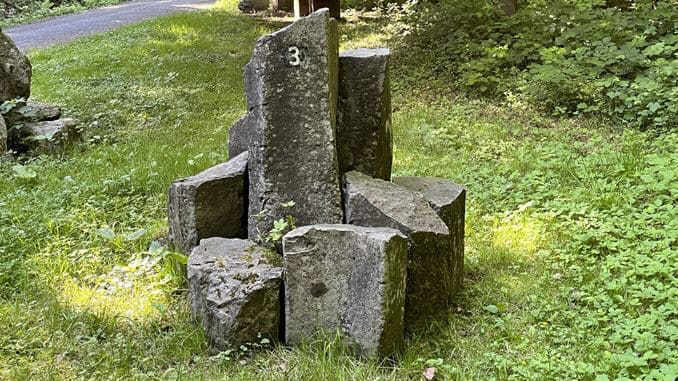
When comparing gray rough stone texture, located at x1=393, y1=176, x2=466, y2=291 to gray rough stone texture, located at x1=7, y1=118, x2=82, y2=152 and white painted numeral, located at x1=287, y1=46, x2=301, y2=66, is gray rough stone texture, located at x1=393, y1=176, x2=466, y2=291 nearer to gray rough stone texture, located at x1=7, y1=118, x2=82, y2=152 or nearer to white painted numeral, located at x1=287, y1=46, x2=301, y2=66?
white painted numeral, located at x1=287, y1=46, x2=301, y2=66

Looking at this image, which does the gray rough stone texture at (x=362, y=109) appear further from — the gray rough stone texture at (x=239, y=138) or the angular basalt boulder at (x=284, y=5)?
the angular basalt boulder at (x=284, y=5)

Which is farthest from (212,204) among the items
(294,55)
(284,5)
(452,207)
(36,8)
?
(36,8)

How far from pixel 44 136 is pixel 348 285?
5.93 metres

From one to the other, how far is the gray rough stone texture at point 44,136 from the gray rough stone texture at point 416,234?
17.6 feet

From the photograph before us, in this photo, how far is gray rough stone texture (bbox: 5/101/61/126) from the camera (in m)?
8.37

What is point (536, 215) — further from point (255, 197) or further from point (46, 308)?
point (46, 308)

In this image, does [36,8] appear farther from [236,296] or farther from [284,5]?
[236,296]

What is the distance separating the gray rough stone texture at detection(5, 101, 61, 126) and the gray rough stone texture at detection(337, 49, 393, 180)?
18.9ft

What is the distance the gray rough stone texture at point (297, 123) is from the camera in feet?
13.3

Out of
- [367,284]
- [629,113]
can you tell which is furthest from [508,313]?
[629,113]

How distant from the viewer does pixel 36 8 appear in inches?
938

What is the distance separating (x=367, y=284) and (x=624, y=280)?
1.79 meters

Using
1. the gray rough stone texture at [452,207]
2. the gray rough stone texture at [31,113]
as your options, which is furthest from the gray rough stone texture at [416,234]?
the gray rough stone texture at [31,113]

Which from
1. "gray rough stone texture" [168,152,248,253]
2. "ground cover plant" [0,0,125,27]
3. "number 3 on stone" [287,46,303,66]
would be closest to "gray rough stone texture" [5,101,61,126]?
"gray rough stone texture" [168,152,248,253]
